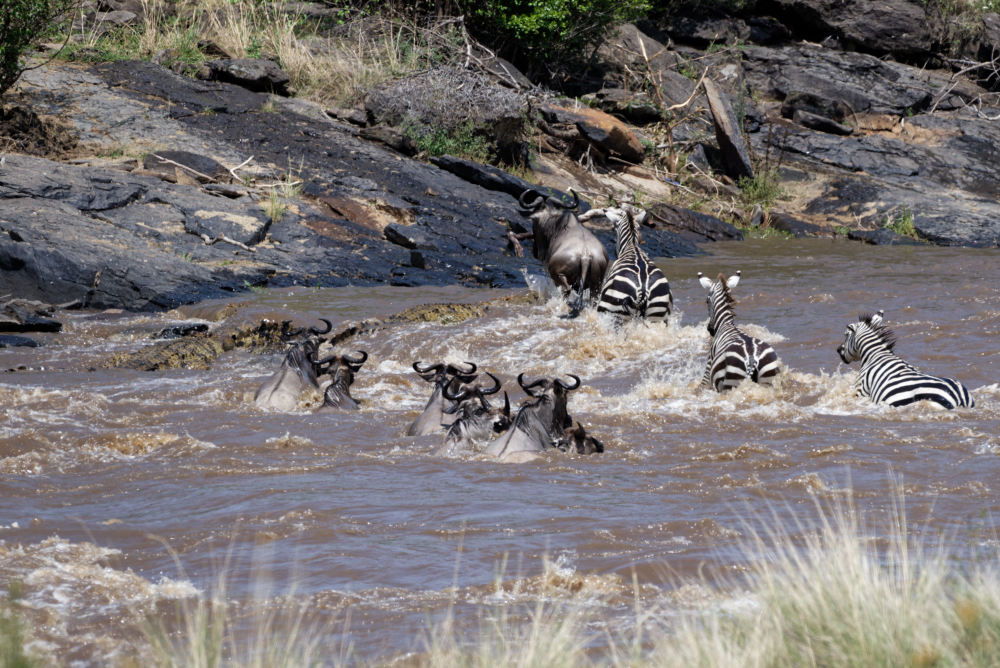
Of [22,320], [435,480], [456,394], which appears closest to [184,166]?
[22,320]

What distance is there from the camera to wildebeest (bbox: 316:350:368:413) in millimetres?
9352

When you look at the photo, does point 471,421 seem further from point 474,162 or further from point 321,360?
point 474,162

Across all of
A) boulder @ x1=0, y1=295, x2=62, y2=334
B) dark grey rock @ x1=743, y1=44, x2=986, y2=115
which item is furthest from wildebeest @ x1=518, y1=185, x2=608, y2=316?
dark grey rock @ x1=743, y1=44, x2=986, y2=115

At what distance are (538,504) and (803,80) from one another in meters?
27.4

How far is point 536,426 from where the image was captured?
304 inches

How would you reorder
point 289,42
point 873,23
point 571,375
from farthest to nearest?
1. point 873,23
2. point 289,42
3. point 571,375

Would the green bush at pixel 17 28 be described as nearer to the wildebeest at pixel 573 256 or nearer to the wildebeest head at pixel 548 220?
the wildebeest head at pixel 548 220

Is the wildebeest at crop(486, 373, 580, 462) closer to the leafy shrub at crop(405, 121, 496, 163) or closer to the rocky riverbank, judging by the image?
the rocky riverbank

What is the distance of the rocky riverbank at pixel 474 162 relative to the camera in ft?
53.5

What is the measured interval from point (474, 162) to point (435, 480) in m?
15.4

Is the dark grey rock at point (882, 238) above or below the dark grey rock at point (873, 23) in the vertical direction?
below

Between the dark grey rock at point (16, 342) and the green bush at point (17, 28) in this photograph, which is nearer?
the dark grey rock at point (16, 342)

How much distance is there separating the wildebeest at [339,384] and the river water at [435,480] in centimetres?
→ 23

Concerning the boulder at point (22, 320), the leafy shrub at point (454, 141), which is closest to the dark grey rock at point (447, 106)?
the leafy shrub at point (454, 141)
